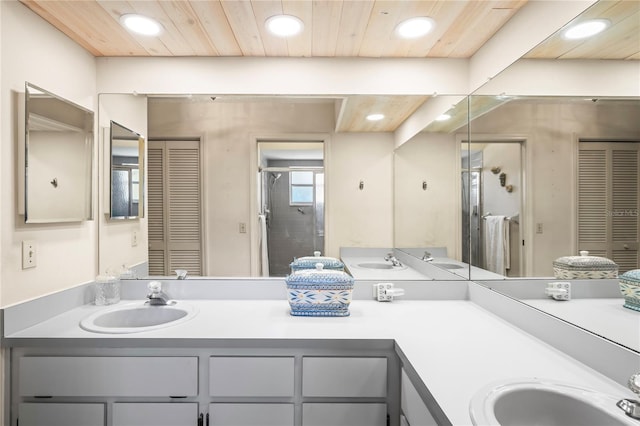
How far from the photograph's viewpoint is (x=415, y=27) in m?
1.67

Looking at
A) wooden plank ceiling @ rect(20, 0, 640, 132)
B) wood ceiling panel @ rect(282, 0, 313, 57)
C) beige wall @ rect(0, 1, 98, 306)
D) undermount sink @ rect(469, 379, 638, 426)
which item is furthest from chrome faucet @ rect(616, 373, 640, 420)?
beige wall @ rect(0, 1, 98, 306)

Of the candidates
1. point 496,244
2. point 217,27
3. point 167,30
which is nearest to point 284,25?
point 217,27

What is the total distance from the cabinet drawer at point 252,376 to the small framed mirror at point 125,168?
111 centimetres

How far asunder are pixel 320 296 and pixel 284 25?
4.22 feet

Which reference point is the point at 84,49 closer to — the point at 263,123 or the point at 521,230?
the point at 263,123

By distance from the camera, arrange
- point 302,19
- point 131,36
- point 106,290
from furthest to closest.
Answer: point 106,290 < point 131,36 < point 302,19

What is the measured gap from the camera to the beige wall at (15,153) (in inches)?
54.7

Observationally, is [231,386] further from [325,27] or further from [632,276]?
[325,27]

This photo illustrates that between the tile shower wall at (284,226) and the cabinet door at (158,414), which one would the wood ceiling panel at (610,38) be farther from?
the cabinet door at (158,414)

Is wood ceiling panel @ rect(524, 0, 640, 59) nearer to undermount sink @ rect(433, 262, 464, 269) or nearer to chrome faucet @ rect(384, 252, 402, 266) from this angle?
undermount sink @ rect(433, 262, 464, 269)

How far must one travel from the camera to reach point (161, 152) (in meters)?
1.97

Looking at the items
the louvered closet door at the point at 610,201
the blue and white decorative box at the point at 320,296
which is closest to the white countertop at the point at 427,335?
the blue and white decorative box at the point at 320,296

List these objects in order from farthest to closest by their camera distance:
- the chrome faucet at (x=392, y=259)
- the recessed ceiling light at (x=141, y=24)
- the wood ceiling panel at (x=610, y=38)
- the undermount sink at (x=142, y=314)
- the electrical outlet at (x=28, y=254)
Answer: the chrome faucet at (x=392, y=259)
the undermount sink at (x=142, y=314)
the recessed ceiling light at (x=141, y=24)
the electrical outlet at (x=28, y=254)
the wood ceiling panel at (x=610, y=38)

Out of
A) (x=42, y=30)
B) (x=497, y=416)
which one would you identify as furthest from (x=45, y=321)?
(x=497, y=416)
